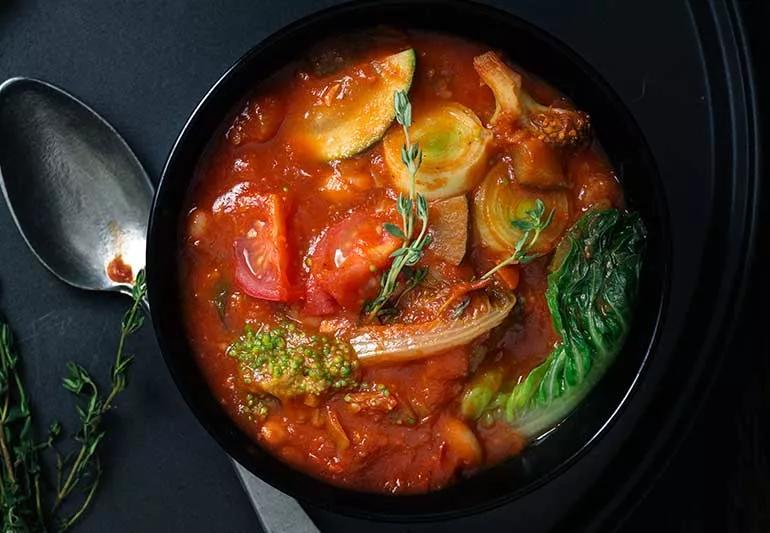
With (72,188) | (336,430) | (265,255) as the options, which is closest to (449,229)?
(265,255)

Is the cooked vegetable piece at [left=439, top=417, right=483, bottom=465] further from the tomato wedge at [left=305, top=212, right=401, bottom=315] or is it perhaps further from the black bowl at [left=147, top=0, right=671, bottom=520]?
the tomato wedge at [left=305, top=212, right=401, bottom=315]

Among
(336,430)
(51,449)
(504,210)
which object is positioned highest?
(504,210)

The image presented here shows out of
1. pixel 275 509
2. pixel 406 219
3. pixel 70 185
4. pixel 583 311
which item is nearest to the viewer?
pixel 406 219

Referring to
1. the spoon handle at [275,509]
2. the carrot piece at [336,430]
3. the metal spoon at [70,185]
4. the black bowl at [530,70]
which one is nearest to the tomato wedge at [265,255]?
the black bowl at [530,70]

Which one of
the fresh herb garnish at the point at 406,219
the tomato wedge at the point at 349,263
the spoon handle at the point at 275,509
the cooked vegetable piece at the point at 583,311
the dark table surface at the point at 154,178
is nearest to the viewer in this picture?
the fresh herb garnish at the point at 406,219

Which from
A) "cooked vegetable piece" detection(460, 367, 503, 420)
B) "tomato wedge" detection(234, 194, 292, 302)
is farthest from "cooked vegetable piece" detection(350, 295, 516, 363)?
"tomato wedge" detection(234, 194, 292, 302)

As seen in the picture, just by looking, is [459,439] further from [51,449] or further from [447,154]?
[51,449]

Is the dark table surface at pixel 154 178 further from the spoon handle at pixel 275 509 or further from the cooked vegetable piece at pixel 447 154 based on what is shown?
the cooked vegetable piece at pixel 447 154
